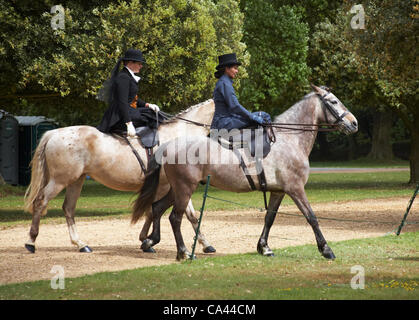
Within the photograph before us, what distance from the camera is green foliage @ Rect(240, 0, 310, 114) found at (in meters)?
28.2

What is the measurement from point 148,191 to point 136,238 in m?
2.94

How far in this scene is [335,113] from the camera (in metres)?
11.1

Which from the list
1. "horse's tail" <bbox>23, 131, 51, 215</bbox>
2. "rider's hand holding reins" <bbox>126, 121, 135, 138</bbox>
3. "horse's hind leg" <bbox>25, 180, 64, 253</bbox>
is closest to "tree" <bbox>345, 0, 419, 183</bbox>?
"rider's hand holding reins" <bbox>126, 121, 135, 138</bbox>

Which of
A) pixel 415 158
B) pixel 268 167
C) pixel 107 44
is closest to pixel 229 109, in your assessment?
pixel 268 167

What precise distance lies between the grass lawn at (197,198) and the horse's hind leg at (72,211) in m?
3.99

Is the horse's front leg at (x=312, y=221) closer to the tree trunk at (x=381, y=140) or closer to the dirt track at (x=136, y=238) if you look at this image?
the dirt track at (x=136, y=238)

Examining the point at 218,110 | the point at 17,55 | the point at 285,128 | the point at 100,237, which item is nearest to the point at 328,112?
the point at 285,128

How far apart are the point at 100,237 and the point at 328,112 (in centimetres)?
525

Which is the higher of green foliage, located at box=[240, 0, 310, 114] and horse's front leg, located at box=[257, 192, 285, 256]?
green foliage, located at box=[240, 0, 310, 114]

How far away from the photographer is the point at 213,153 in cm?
1062

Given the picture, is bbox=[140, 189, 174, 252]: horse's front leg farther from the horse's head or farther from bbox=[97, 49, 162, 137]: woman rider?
the horse's head

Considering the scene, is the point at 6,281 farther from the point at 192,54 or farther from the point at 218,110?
the point at 192,54

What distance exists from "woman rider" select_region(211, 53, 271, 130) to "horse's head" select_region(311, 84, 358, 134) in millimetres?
913

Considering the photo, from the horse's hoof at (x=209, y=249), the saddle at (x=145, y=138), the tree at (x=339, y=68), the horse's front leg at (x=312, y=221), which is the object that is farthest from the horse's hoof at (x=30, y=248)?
the tree at (x=339, y=68)
